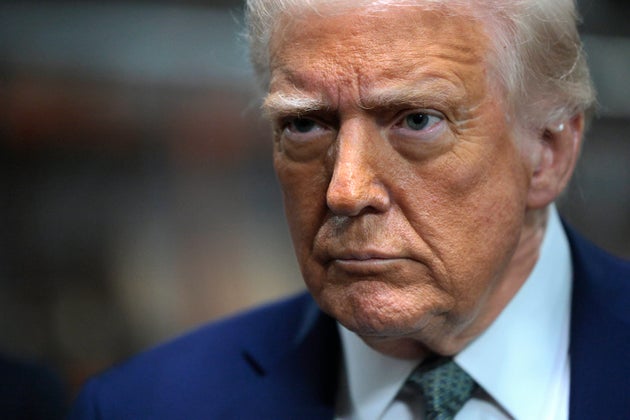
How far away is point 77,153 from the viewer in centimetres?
224

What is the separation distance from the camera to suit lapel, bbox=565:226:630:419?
151cm

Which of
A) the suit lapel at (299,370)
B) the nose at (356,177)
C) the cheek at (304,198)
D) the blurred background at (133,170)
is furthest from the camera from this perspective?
the blurred background at (133,170)

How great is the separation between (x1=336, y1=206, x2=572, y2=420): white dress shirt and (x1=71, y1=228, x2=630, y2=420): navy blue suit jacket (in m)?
0.04

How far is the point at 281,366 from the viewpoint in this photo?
5.88 ft

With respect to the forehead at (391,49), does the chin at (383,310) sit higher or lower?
lower

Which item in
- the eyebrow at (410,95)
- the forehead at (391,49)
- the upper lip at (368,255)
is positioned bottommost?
the upper lip at (368,255)

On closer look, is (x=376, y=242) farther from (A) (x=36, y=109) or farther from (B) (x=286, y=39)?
(A) (x=36, y=109)

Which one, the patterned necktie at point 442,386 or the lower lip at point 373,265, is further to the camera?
the patterned necktie at point 442,386

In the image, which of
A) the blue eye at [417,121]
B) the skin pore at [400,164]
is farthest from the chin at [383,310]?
the blue eye at [417,121]

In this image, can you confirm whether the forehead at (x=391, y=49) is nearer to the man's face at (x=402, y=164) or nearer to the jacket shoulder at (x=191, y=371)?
the man's face at (x=402, y=164)

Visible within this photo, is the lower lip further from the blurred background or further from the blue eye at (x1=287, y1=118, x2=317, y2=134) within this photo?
the blurred background

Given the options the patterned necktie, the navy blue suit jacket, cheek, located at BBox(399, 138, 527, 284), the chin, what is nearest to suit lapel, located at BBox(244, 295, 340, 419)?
the navy blue suit jacket

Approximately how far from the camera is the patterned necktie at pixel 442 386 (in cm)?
153

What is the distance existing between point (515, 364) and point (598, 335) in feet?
0.54
